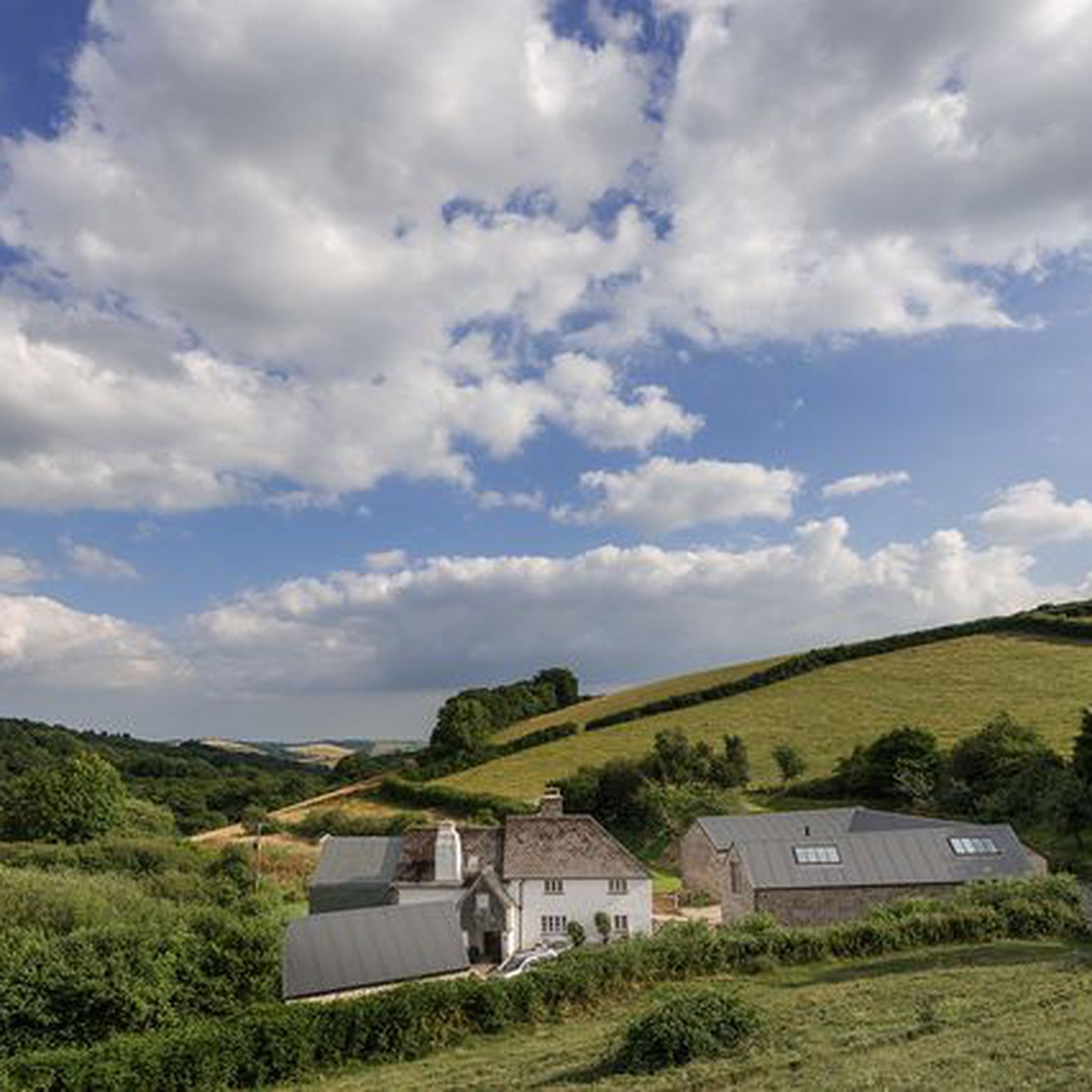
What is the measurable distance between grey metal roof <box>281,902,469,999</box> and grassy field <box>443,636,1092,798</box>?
154 ft

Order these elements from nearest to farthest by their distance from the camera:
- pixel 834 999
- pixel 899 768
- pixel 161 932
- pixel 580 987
A: pixel 834 999
pixel 580 987
pixel 161 932
pixel 899 768

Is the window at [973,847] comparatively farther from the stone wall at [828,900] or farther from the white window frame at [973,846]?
the stone wall at [828,900]

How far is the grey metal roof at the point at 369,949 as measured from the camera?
104 ft

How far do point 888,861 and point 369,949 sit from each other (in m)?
25.6

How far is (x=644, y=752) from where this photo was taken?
82688 mm

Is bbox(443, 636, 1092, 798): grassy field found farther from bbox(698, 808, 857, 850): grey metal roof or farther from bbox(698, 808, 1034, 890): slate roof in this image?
bbox(698, 808, 1034, 890): slate roof

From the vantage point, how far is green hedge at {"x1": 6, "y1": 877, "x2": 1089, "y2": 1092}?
22.5 metres

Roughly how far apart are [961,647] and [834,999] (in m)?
79.2

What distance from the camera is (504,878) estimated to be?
50.8 m

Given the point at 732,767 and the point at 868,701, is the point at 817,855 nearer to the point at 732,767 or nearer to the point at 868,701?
the point at 732,767

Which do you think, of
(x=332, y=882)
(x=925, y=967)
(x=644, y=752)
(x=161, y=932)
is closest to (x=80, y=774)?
(x=332, y=882)

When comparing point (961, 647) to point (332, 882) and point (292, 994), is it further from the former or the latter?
point (292, 994)

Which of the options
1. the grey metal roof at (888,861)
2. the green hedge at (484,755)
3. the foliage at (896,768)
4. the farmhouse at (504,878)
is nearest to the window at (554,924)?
the farmhouse at (504,878)

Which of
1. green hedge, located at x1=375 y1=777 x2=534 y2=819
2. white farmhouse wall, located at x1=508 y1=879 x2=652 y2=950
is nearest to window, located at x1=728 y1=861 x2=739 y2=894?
white farmhouse wall, located at x1=508 y1=879 x2=652 y2=950
